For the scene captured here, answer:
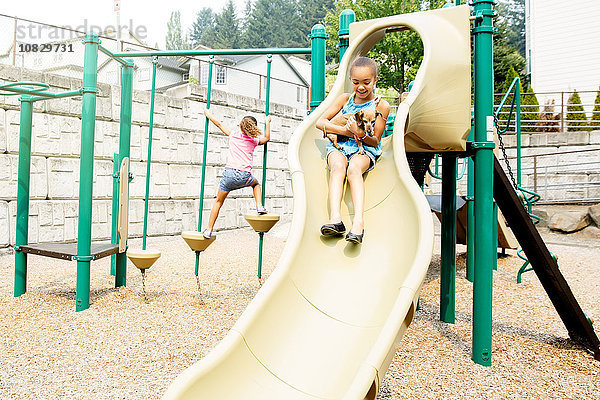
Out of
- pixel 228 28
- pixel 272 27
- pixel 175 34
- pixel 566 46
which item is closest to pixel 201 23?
pixel 175 34

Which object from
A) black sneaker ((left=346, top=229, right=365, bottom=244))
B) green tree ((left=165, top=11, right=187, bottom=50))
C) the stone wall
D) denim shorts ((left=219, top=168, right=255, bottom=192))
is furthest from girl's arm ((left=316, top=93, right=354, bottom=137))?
green tree ((left=165, top=11, right=187, bottom=50))

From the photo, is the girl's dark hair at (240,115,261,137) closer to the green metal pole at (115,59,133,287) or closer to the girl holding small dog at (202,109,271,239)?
the girl holding small dog at (202,109,271,239)

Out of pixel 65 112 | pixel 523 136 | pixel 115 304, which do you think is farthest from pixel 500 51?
pixel 115 304

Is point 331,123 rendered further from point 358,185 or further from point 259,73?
point 259,73

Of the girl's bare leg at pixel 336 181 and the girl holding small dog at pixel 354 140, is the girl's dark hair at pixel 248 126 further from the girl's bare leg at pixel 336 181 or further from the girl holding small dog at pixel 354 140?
the girl's bare leg at pixel 336 181

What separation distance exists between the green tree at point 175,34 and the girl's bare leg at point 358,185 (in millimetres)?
74403

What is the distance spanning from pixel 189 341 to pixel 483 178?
2346mm

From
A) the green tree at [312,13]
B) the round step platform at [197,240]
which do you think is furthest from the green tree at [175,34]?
the round step platform at [197,240]

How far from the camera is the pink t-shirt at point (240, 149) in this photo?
4.23m

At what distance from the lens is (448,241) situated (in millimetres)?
3955

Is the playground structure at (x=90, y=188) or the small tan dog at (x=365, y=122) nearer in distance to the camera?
the small tan dog at (x=365, y=122)

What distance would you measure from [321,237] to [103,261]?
17.1 ft

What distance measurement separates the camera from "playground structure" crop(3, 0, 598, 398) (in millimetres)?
1975

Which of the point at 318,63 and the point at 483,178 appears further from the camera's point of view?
the point at 318,63
